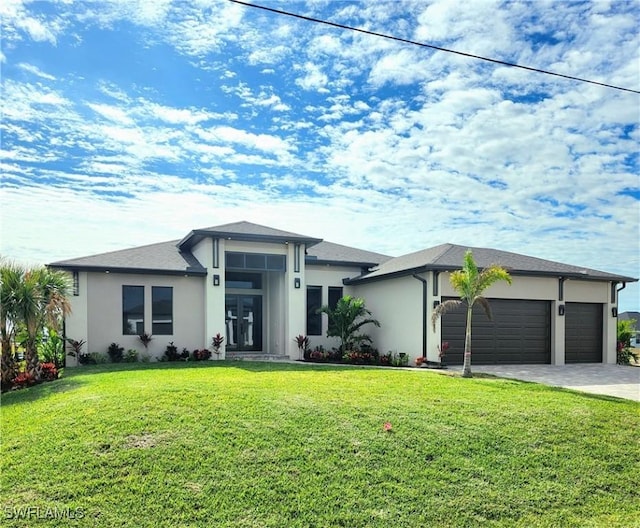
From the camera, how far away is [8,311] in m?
12.0

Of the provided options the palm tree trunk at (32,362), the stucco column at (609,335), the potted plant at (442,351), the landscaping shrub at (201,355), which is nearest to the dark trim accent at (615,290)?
the stucco column at (609,335)

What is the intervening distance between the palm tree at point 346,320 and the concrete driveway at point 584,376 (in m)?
4.38

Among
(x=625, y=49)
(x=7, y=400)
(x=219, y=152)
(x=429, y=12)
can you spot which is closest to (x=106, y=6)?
(x=219, y=152)

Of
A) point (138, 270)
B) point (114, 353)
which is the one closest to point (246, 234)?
point (138, 270)

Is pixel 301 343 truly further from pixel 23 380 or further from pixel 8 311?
pixel 8 311

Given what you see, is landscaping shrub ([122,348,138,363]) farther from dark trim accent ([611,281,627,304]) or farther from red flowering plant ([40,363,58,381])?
dark trim accent ([611,281,627,304])

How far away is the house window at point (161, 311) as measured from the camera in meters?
17.4

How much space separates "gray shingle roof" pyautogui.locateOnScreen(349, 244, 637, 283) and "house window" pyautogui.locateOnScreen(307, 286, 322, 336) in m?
1.57

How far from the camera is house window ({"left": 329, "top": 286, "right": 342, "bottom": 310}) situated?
2027 centimetres

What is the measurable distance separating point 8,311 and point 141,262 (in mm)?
5751

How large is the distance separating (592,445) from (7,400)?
11.0 m

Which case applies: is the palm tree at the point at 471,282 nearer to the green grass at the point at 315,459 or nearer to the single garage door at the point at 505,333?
the single garage door at the point at 505,333

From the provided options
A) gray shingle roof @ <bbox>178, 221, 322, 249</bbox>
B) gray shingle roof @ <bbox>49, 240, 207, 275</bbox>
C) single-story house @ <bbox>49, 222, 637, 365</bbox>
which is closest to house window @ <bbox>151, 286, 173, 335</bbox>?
single-story house @ <bbox>49, 222, 637, 365</bbox>

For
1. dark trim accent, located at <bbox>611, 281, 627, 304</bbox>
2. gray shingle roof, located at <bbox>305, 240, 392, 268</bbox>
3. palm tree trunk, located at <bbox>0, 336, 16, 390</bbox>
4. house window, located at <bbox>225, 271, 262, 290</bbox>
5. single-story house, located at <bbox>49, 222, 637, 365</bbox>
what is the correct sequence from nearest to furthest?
palm tree trunk, located at <bbox>0, 336, 16, 390</bbox> < single-story house, located at <bbox>49, 222, 637, 365</bbox> < dark trim accent, located at <bbox>611, 281, 627, 304</bbox> < house window, located at <bbox>225, 271, 262, 290</bbox> < gray shingle roof, located at <bbox>305, 240, 392, 268</bbox>
